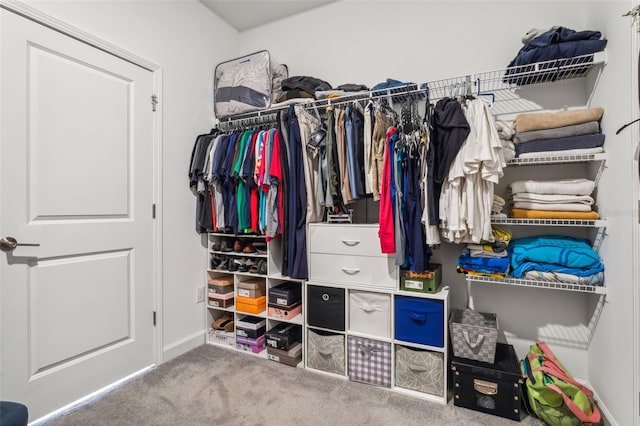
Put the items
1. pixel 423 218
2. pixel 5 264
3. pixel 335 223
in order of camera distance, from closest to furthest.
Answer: pixel 5 264 → pixel 423 218 → pixel 335 223

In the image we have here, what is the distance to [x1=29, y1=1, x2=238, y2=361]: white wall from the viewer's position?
7.07 feet

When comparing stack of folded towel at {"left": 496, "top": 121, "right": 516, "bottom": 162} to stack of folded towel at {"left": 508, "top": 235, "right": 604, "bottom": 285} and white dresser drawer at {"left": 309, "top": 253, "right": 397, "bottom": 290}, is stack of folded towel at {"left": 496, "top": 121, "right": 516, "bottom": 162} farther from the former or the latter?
white dresser drawer at {"left": 309, "top": 253, "right": 397, "bottom": 290}

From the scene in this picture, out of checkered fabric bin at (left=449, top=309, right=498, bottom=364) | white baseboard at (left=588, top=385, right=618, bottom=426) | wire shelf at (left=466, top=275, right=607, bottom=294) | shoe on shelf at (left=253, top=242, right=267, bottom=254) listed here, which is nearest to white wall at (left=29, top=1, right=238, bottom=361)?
shoe on shelf at (left=253, top=242, right=267, bottom=254)

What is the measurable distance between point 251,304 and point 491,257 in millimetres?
1727

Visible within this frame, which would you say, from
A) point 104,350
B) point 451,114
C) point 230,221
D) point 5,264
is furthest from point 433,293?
point 5,264

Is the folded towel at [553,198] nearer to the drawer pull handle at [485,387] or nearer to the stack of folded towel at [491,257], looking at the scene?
the stack of folded towel at [491,257]

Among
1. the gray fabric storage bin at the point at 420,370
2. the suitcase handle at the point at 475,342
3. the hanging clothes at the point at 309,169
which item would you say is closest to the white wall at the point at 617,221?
the suitcase handle at the point at 475,342

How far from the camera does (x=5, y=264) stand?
150cm

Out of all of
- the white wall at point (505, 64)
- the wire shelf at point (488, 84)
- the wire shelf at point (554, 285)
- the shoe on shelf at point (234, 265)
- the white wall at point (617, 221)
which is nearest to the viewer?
the white wall at point (617, 221)

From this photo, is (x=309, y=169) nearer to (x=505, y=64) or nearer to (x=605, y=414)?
(x=505, y=64)

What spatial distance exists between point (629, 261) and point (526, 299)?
73cm

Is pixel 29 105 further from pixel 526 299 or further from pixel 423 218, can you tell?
pixel 526 299

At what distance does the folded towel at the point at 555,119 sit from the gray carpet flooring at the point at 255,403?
163 cm

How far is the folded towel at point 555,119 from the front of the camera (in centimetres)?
167
